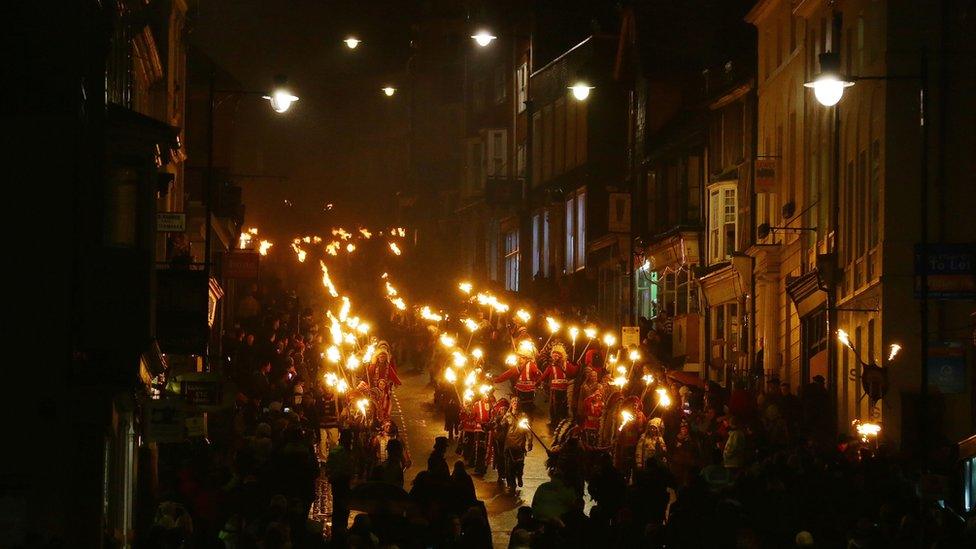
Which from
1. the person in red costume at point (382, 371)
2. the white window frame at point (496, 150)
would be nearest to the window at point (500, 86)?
the white window frame at point (496, 150)

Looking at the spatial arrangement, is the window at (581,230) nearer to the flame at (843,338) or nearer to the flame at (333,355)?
the flame at (333,355)

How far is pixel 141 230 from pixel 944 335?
13.7 m

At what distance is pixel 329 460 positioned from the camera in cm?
2616

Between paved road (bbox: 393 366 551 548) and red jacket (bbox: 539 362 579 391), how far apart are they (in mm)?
1009

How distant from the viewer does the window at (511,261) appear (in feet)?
239

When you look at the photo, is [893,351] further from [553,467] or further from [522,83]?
[522,83]

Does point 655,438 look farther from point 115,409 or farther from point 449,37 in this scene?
point 449,37

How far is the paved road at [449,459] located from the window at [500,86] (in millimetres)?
23757

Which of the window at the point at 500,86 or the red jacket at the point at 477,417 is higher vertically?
the window at the point at 500,86

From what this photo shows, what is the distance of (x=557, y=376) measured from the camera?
42.4m

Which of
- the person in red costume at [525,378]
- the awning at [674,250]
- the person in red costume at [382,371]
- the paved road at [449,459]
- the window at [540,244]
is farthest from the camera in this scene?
the window at [540,244]

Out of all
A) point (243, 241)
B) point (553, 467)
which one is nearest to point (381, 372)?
point (553, 467)

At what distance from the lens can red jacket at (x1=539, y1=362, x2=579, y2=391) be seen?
42.4 metres

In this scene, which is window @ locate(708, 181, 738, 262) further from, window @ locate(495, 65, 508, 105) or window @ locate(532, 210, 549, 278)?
window @ locate(495, 65, 508, 105)
